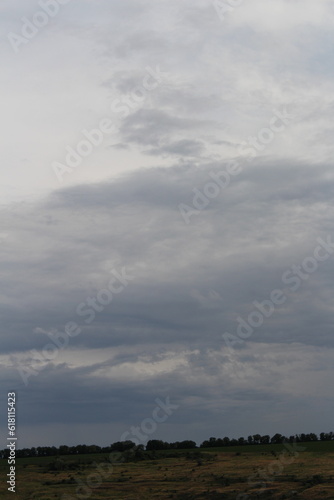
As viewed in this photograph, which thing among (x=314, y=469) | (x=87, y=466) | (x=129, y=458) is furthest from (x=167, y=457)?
(x=314, y=469)

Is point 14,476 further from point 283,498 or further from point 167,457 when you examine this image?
point 283,498

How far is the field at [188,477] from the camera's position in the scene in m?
73.7

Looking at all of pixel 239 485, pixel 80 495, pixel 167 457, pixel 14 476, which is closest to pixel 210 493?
pixel 239 485

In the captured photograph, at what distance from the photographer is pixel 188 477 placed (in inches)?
3378

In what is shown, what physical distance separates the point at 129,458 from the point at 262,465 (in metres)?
27.9

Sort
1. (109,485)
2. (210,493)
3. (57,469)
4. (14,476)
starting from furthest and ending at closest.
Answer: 1. (57,469)
2. (14,476)
3. (109,485)
4. (210,493)

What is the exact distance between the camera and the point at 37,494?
78.2 m

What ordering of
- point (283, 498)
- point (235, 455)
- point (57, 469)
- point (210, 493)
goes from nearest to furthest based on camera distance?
1. point (283, 498)
2. point (210, 493)
3. point (57, 469)
4. point (235, 455)

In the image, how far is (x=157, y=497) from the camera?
2926 inches

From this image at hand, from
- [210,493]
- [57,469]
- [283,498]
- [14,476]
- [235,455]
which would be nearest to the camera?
[283,498]

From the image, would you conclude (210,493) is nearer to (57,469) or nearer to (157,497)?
(157,497)

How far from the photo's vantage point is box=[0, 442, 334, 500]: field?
73.7 meters

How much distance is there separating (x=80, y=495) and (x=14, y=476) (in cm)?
1815

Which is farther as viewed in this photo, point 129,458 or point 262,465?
point 129,458
